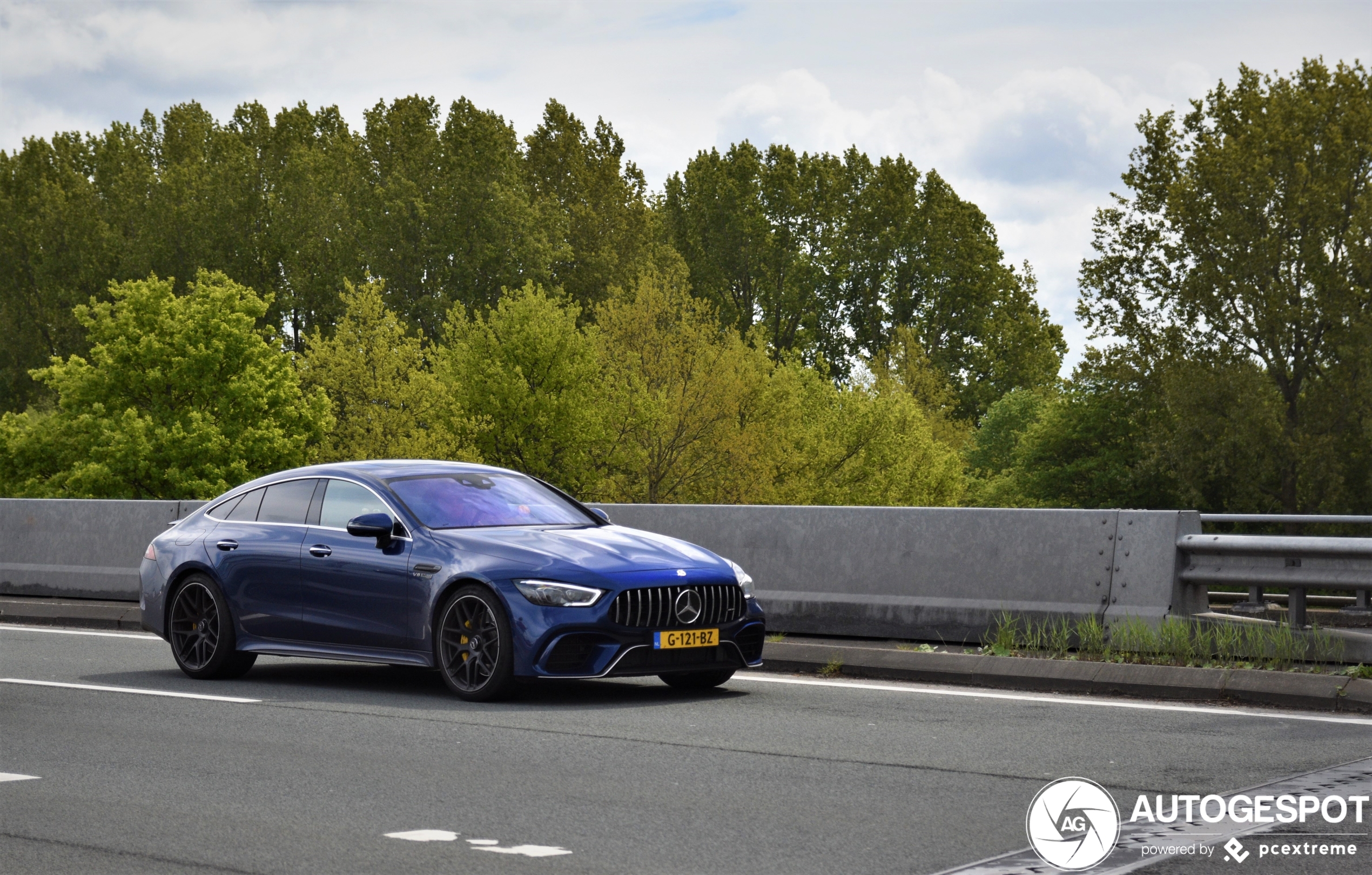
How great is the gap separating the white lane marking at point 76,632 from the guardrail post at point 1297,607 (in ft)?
30.6

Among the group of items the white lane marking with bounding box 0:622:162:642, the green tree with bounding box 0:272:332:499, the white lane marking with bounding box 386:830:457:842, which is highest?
the green tree with bounding box 0:272:332:499

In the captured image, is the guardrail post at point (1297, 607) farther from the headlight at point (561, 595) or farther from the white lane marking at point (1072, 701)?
the headlight at point (561, 595)

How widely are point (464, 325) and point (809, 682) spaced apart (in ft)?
181

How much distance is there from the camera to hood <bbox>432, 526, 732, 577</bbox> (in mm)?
9484

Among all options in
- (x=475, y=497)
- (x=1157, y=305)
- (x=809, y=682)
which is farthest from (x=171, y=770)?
Result: (x=1157, y=305)

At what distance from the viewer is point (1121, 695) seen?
9875mm

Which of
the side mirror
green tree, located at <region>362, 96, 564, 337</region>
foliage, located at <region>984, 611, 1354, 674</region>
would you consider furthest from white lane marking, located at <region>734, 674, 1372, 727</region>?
green tree, located at <region>362, 96, 564, 337</region>

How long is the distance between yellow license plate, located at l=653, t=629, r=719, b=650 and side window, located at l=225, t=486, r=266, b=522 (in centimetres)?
340

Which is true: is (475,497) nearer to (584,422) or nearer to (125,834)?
(125,834)

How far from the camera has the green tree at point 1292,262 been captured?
1988 inches

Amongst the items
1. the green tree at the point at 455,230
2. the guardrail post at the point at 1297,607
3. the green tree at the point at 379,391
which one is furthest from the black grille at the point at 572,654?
the green tree at the point at 455,230

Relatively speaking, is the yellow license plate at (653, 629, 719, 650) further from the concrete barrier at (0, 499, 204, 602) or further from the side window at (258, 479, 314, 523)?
the concrete barrier at (0, 499, 204, 602)

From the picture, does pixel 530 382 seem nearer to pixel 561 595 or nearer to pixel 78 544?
pixel 78 544

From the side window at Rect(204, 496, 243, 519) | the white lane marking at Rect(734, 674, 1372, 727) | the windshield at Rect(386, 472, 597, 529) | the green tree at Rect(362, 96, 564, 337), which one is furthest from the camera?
the green tree at Rect(362, 96, 564, 337)
